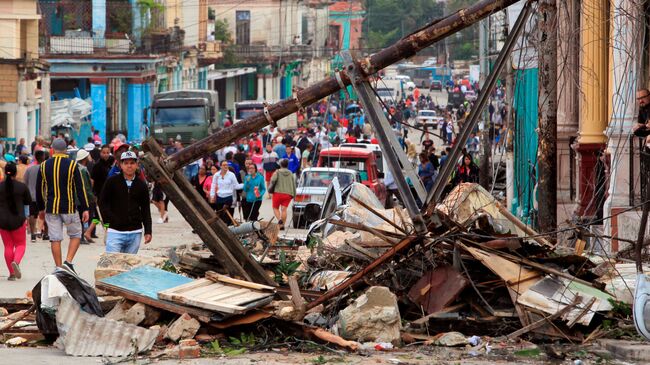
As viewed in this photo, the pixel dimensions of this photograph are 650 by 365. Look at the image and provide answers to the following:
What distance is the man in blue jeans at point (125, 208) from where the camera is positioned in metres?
14.0

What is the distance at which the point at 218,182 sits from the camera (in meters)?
23.9

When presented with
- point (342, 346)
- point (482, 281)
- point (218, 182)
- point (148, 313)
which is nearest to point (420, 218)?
point (482, 281)

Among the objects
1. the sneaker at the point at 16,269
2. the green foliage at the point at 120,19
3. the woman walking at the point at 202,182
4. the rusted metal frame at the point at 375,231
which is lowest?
the sneaker at the point at 16,269

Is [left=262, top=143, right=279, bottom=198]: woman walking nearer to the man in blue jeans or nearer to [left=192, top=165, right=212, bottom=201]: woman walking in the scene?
[left=192, top=165, right=212, bottom=201]: woman walking

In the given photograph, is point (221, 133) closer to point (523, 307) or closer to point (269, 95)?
point (523, 307)

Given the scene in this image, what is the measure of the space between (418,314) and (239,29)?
82449 millimetres

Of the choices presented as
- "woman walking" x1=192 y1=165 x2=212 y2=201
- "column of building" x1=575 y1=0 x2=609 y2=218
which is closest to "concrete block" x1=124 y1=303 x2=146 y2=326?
"column of building" x1=575 y1=0 x2=609 y2=218

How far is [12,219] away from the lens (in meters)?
16.5

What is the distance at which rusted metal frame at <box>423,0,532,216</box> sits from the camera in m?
12.0

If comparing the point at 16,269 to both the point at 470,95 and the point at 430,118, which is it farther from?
the point at 470,95

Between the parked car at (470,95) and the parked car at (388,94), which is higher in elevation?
the parked car at (388,94)

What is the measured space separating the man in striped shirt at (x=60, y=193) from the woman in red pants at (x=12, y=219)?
0.82m

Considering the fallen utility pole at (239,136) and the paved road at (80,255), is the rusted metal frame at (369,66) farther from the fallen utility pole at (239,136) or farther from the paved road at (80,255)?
the paved road at (80,255)

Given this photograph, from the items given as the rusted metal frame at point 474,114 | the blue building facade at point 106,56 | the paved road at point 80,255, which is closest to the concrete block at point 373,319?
the rusted metal frame at point 474,114
